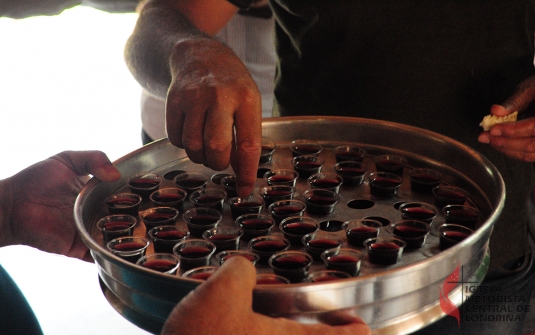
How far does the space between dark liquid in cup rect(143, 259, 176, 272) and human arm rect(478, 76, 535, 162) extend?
78 cm

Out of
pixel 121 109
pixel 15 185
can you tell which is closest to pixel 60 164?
pixel 15 185

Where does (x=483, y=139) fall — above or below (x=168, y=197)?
above

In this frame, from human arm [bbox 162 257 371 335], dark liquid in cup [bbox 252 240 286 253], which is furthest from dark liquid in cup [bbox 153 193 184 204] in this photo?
human arm [bbox 162 257 371 335]

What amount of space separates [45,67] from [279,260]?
16.4 ft

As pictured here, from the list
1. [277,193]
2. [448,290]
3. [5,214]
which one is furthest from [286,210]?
[5,214]

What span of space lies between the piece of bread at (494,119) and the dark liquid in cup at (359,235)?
18.3 inches

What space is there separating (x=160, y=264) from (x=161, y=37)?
2.12ft

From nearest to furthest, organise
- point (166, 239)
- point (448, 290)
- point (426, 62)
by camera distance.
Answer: point (448, 290), point (166, 239), point (426, 62)

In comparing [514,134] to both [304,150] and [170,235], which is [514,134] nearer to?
[304,150]

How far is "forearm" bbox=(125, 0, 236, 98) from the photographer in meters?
1.49

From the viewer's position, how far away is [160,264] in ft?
3.75

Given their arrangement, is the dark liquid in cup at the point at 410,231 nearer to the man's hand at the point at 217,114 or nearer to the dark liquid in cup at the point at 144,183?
the man's hand at the point at 217,114

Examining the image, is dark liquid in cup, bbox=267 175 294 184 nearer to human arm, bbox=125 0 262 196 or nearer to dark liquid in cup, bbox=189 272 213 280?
human arm, bbox=125 0 262 196

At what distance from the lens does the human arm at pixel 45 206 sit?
5.01 feet
